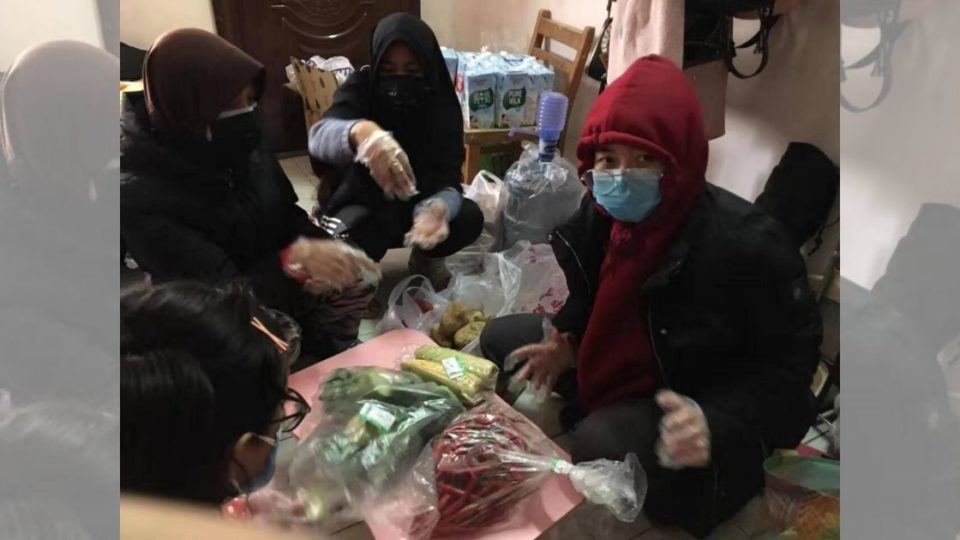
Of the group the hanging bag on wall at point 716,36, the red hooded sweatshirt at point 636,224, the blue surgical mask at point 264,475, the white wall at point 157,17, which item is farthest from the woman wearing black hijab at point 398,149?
the white wall at point 157,17

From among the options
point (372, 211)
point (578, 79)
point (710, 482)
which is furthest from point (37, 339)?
point (578, 79)

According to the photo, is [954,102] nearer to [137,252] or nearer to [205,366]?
[205,366]

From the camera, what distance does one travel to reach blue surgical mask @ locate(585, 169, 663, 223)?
1145 millimetres

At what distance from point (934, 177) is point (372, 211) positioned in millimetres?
1675

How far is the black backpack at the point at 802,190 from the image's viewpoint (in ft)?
5.28

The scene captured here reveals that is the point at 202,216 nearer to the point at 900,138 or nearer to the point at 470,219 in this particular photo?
the point at 470,219

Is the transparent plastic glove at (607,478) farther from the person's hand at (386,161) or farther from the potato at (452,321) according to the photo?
the person's hand at (386,161)

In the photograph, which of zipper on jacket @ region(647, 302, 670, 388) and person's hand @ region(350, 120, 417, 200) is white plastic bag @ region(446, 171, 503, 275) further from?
zipper on jacket @ region(647, 302, 670, 388)

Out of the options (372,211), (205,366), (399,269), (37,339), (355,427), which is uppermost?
(37,339)

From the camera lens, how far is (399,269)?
7.29ft

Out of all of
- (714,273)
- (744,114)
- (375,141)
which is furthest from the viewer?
(744,114)

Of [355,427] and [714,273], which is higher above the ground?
[714,273]

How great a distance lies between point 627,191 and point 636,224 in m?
0.09

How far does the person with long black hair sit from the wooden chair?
1804 millimetres
